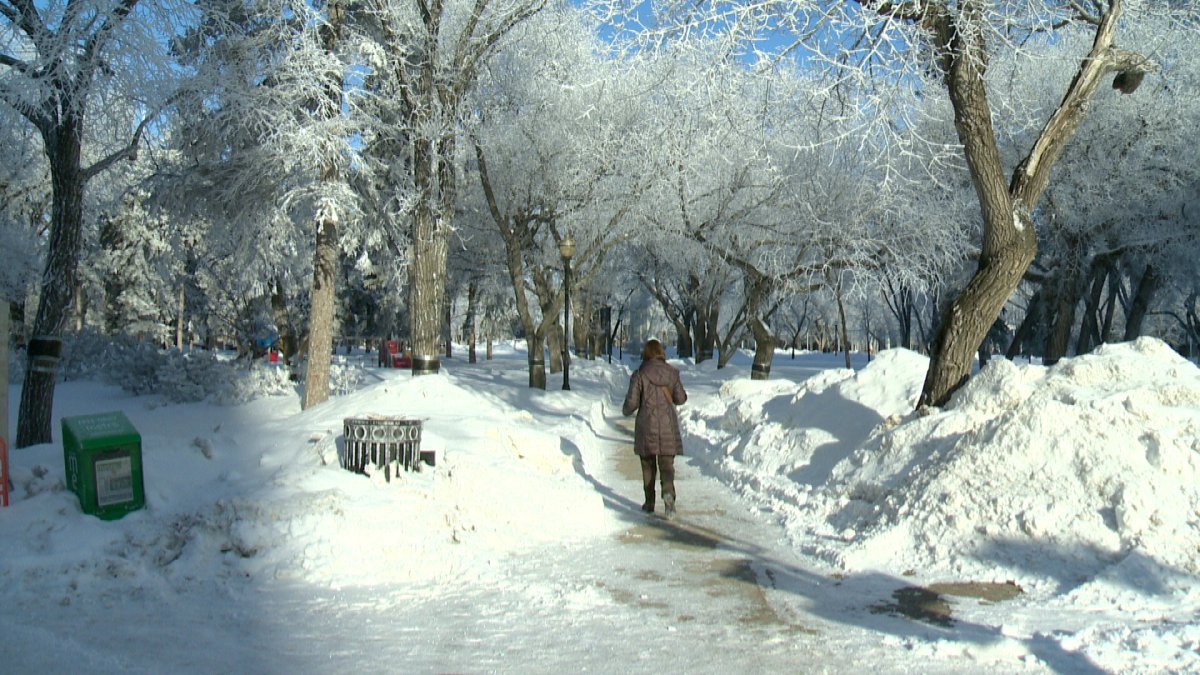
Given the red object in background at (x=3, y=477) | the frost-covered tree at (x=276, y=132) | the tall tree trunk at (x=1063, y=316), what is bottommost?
the red object in background at (x=3, y=477)

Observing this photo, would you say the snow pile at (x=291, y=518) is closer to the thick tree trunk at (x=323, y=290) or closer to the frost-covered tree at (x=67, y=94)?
the frost-covered tree at (x=67, y=94)

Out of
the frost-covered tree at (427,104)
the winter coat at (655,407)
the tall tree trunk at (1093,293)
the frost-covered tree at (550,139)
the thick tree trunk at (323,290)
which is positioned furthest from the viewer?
the tall tree trunk at (1093,293)

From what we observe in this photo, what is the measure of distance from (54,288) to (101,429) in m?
4.05

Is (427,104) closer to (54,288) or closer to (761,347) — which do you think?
(54,288)

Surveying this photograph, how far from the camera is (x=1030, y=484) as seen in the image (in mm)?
7270

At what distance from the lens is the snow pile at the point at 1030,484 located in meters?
6.53

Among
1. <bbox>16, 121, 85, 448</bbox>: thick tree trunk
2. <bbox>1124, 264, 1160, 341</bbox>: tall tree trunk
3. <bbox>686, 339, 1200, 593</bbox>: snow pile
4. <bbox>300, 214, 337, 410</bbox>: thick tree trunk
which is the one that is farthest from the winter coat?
<bbox>1124, 264, 1160, 341</bbox>: tall tree trunk

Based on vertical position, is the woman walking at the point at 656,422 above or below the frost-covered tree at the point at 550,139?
below

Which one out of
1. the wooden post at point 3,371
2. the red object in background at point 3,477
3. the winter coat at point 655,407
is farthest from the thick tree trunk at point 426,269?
the red object in background at point 3,477

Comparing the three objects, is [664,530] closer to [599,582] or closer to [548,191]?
[599,582]

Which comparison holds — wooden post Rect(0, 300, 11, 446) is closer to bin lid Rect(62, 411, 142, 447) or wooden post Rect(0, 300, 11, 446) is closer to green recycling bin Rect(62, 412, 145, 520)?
bin lid Rect(62, 411, 142, 447)

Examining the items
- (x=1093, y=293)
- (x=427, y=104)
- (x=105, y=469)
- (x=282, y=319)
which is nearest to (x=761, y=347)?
(x=1093, y=293)

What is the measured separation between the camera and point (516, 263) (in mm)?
21547

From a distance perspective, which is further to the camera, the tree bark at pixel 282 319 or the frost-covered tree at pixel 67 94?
the tree bark at pixel 282 319
